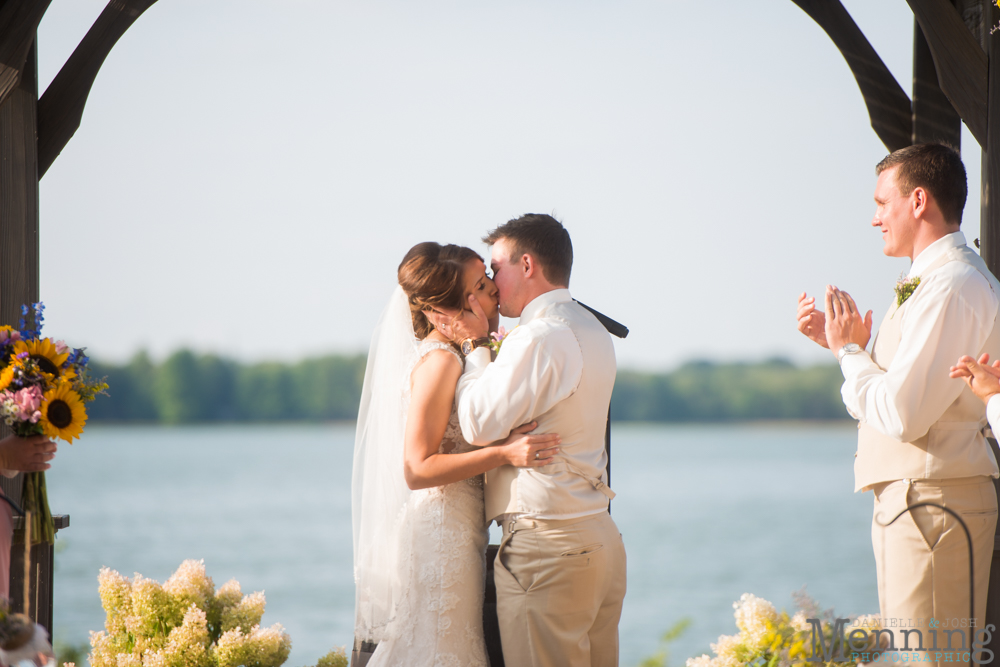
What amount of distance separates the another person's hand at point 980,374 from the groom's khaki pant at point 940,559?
343mm

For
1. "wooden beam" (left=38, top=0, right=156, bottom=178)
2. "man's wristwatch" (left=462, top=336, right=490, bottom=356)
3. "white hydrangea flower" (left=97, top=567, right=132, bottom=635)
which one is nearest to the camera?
"man's wristwatch" (left=462, top=336, right=490, bottom=356)

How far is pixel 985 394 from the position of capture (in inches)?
92.7

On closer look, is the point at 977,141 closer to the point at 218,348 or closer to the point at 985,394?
the point at 985,394

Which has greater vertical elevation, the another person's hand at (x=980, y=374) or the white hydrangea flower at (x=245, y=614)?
the another person's hand at (x=980, y=374)

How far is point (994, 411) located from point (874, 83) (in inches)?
78.2

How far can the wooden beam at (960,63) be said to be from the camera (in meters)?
3.21

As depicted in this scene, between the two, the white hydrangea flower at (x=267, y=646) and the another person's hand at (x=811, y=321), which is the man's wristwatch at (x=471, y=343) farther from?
the white hydrangea flower at (x=267, y=646)

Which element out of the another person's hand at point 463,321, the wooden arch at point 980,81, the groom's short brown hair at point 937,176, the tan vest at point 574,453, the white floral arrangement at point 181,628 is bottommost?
the white floral arrangement at point 181,628

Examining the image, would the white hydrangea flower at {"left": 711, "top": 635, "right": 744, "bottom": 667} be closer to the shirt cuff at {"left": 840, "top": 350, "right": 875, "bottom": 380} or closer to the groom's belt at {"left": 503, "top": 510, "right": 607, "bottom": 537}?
the groom's belt at {"left": 503, "top": 510, "right": 607, "bottom": 537}

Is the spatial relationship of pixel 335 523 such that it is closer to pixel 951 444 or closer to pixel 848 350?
pixel 848 350

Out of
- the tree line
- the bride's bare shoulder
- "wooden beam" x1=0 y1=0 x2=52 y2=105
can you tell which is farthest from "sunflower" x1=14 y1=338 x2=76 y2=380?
the tree line

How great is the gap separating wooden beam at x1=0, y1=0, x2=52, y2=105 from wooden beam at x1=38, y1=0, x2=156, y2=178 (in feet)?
1.60

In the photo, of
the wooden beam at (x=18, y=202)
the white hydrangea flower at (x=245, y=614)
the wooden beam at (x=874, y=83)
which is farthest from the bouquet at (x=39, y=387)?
the wooden beam at (x=874, y=83)

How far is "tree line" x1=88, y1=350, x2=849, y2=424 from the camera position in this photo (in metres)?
49.0
